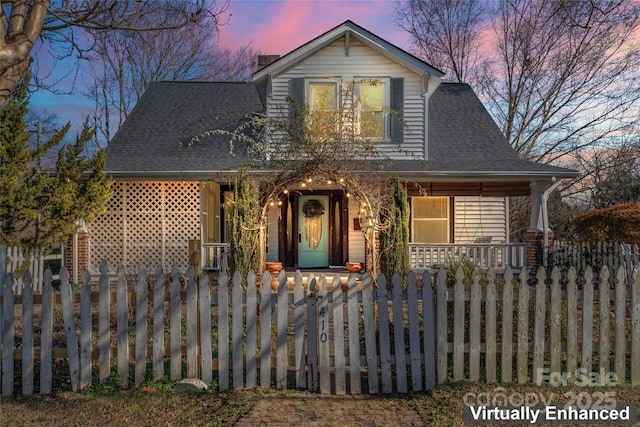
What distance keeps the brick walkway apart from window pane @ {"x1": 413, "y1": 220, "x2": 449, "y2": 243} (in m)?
10.7

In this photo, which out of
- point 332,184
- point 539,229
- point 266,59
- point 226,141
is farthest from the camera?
point 266,59

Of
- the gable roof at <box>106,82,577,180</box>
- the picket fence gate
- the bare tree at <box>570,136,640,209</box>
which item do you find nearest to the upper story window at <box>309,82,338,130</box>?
the gable roof at <box>106,82,577,180</box>

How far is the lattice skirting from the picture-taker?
13.2m

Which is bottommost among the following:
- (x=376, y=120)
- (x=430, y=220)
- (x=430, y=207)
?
(x=430, y=220)

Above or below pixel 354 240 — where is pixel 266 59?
above

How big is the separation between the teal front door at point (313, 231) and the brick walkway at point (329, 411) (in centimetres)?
1009

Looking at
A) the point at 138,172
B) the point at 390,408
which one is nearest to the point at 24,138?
the point at 138,172

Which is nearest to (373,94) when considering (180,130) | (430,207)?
(430,207)

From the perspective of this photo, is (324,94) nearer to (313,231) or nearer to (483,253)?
(313,231)

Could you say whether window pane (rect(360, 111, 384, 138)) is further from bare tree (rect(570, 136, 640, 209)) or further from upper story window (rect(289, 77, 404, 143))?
bare tree (rect(570, 136, 640, 209))

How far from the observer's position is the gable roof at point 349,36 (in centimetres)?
1308

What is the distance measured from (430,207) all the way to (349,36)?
5694 millimetres

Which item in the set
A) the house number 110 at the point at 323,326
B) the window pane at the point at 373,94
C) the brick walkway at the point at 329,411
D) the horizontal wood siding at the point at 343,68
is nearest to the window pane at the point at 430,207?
the horizontal wood siding at the point at 343,68

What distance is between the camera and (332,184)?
1178cm
